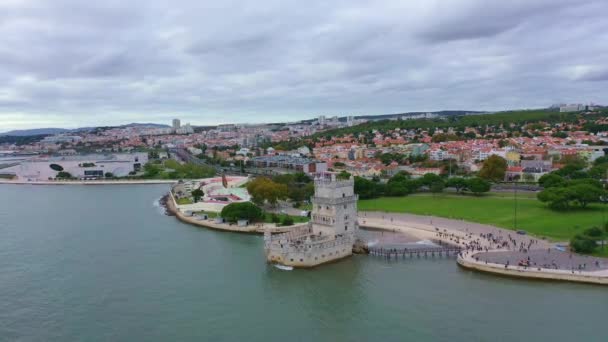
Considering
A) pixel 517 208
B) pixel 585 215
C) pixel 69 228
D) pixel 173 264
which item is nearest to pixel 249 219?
pixel 173 264

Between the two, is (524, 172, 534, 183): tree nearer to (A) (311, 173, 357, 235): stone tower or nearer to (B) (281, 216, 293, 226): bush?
(B) (281, 216, 293, 226): bush

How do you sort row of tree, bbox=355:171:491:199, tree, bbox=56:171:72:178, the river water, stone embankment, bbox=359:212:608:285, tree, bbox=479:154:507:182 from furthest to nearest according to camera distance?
1. tree, bbox=56:171:72:178
2. tree, bbox=479:154:507:182
3. row of tree, bbox=355:171:491:199
4. stone embankment, bbox=359:212:608:285
5. the river water

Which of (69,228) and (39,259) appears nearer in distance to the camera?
(39,259)

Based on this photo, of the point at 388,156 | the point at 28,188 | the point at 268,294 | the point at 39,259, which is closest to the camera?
the point at 268,294

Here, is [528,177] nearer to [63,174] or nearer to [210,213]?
[210,213]

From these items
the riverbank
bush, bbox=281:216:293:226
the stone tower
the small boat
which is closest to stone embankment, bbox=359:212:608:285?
bush, bbox=281:216:293:226

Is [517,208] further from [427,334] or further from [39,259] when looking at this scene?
[39,259]
